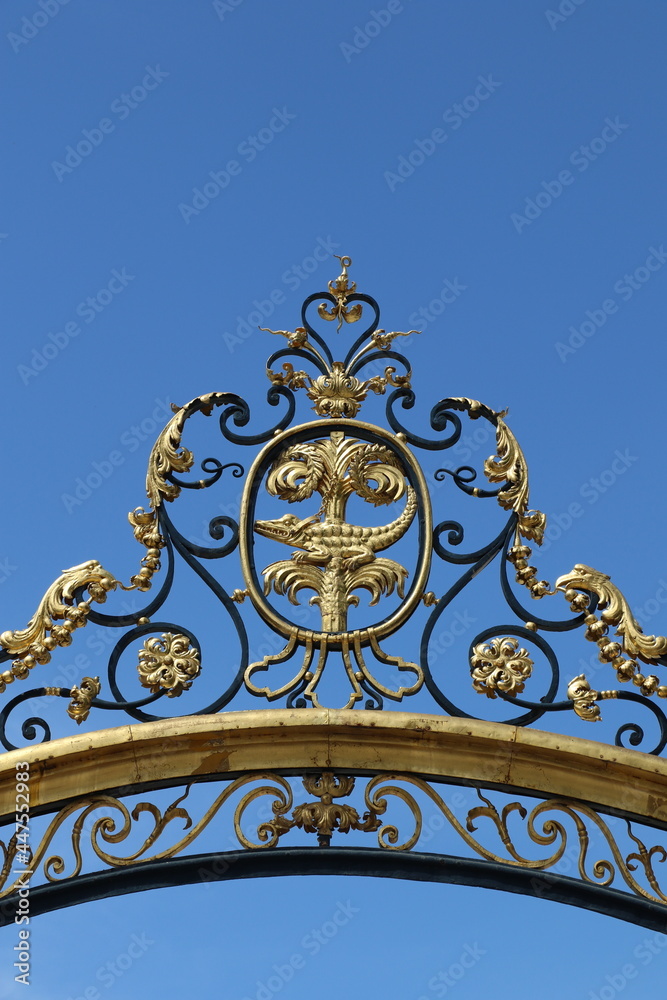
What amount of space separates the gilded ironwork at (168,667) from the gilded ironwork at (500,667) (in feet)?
2.84

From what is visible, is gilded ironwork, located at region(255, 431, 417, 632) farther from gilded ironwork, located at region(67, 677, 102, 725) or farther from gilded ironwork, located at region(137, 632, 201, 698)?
gilded ironwork, located at region(67, 677, 102, 725)

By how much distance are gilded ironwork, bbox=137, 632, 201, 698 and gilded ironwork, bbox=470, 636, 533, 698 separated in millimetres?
865

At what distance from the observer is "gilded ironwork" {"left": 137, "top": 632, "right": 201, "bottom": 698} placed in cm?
478

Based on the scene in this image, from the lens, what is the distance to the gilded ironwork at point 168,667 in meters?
4.78

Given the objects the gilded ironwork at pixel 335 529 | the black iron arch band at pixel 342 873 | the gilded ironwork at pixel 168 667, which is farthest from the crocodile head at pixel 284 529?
the black iron arch band at pixel 342 873

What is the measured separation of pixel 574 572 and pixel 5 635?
1.80 meters

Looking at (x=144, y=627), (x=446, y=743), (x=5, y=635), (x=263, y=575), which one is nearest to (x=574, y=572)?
(x=446, y=743)

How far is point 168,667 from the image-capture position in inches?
189

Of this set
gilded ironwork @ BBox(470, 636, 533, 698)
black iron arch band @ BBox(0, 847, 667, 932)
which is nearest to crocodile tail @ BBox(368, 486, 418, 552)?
gilded ironwork @ BBox(470, 636, 533, 698)

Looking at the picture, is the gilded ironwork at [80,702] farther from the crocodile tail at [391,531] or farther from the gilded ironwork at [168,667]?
the crocodile tail at [391,531]

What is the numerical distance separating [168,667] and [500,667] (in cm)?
103

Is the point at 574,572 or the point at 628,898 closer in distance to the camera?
the point at 628,898

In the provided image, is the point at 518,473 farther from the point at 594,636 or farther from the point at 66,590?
the point at 66,590

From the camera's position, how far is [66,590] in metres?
4.91
